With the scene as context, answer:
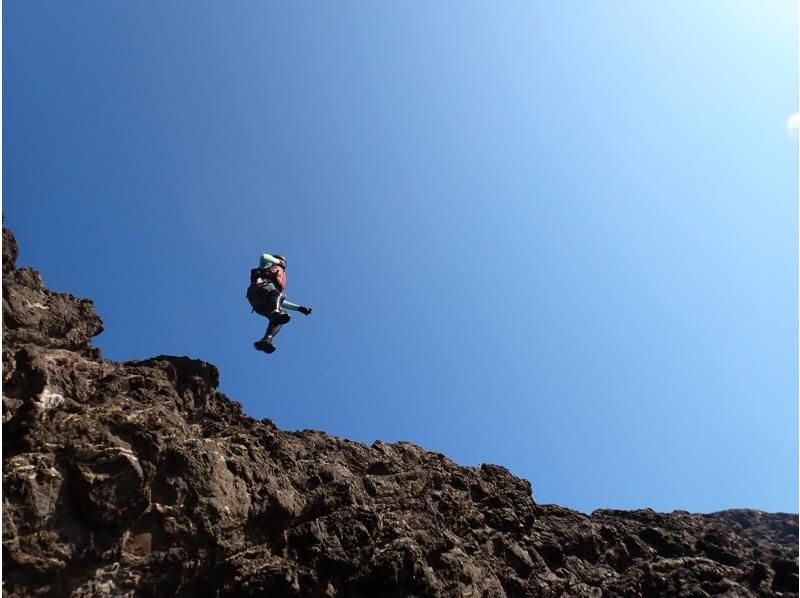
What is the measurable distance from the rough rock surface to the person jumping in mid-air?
7.67 ft

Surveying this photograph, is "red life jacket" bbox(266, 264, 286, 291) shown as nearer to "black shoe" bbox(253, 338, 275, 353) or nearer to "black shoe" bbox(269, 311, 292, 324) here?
"black shoe" bbox(269, 311, 292, 324)

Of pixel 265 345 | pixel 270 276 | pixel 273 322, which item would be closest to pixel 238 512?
pixel 265 345

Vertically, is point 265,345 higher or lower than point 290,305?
lower

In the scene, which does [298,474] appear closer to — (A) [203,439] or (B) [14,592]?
(A) [203,439]

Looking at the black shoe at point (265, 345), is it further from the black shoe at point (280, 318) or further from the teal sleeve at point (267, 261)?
the teal sleeve at point (267, 261)

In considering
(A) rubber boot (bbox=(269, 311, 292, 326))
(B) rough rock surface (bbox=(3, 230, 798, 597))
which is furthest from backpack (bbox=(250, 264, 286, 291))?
(B) rough rock surface (bbox=(3, 230, 798, 597))

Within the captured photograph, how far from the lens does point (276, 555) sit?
43.0ft

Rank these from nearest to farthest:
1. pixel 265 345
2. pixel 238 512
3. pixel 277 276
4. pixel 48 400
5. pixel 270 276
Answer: pixel 48 400
pixel 238 512
pixel 265 345
pixel 270 276
pixel 277 276

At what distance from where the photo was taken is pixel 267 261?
2009cm

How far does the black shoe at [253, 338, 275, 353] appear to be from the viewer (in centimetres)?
1711

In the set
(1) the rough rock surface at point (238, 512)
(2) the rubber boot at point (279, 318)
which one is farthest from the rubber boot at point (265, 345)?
(1) the rough rock surface at point (238, 512)

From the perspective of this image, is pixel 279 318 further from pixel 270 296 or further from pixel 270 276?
pixel 270 276

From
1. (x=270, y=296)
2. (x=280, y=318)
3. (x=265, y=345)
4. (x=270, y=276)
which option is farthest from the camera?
(x=270, y=276)

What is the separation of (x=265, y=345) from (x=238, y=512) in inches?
226
